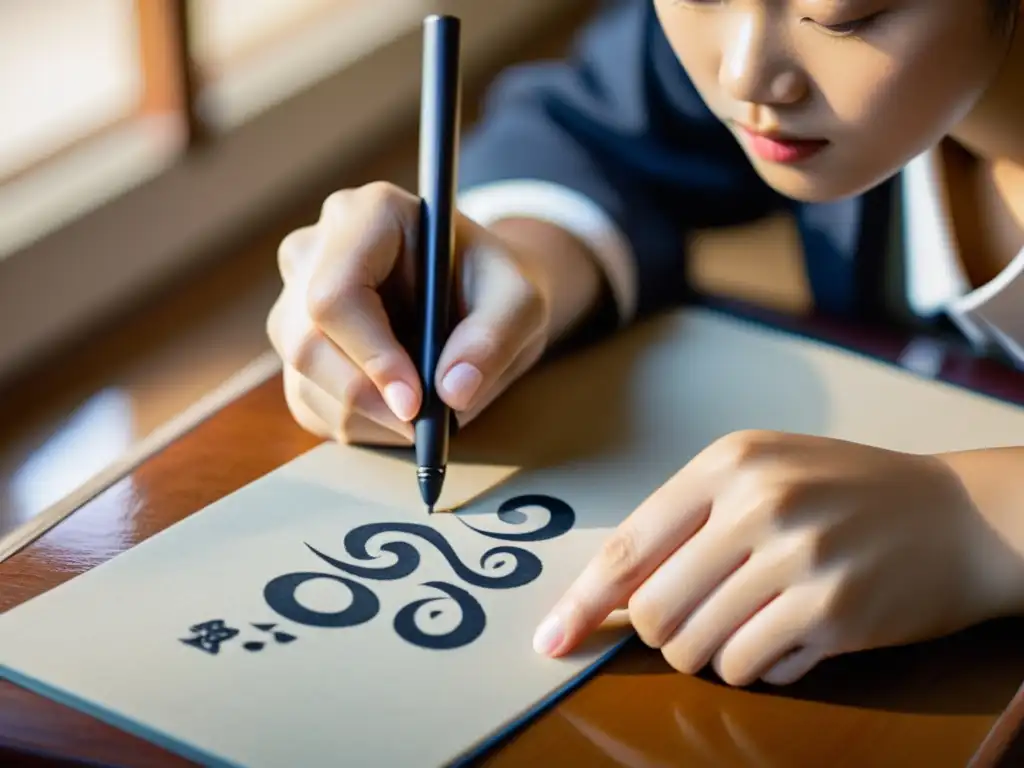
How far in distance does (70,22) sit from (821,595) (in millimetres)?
587

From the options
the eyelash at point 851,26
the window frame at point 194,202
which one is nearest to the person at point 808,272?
the eyelash at point 851,26

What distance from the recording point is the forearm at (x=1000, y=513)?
43cm

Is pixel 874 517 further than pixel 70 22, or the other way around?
pixel 70 22

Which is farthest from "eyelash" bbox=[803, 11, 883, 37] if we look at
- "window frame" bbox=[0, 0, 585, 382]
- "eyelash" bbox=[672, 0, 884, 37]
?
"window frame" bbox=[0, 0, 585, 382]

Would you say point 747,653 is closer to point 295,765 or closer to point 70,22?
point 295,765

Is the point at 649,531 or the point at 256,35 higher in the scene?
the point at 256,35

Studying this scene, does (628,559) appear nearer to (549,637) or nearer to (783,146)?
(549,637)

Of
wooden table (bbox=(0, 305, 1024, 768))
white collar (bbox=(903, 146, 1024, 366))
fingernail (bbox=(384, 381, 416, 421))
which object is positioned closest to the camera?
wooden table (bbox=(0, 305, 1024, 768))

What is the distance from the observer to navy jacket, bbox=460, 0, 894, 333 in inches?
26.0

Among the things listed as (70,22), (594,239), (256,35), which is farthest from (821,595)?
(256,35)

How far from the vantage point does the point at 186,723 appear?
1.21ft

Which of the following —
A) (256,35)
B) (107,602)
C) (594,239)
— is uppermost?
(256,35)

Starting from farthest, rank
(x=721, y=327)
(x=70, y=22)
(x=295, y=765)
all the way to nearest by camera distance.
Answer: (x=70, y=22) < (x=721, y=327) < (x=295, y=765)

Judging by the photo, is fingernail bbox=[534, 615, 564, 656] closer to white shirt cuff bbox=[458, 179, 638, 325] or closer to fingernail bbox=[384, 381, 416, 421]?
fingernail bbox=[384, 381, 416, 421]
